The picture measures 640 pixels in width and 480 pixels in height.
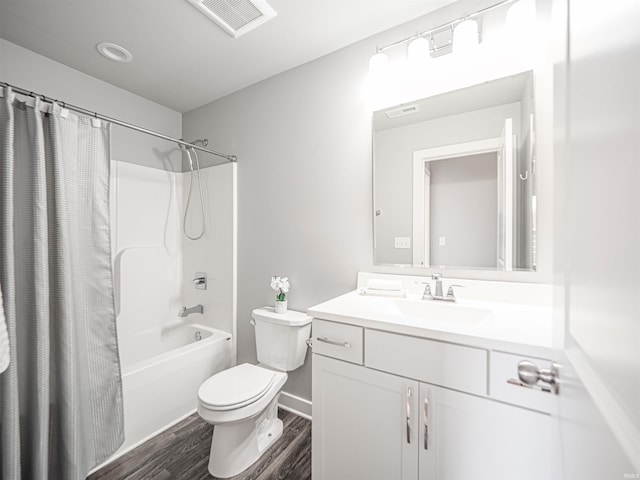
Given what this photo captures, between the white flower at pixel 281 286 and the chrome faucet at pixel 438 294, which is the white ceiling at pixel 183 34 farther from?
the white flower at pixel 281 286

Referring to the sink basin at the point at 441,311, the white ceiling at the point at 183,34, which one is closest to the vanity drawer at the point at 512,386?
the sink basin at the point at 441,311

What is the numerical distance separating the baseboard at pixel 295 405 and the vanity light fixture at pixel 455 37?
2.12 m

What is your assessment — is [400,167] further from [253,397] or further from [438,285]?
[253,397]

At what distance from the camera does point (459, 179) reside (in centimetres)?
141

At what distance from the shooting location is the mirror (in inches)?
50.3

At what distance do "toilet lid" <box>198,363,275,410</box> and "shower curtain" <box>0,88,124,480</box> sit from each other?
0.51m

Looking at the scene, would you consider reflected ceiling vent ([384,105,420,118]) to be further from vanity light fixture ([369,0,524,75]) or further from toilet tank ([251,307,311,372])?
toilet tank ([251,307,311,372])

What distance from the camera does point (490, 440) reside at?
852 mm

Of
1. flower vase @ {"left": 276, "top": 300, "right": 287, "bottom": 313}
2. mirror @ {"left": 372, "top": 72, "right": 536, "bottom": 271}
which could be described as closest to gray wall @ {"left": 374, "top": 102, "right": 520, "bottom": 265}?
mirror @ {"left": 372, "top": 72, "right": 536, "bottom": 271}

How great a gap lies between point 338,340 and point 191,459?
3.90ft

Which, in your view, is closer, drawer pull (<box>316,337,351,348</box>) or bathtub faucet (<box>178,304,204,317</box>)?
drawer pull (<box>316,337,351,348</box>)

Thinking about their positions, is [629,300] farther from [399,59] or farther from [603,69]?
[399,59]

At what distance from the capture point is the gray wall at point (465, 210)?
1345mm

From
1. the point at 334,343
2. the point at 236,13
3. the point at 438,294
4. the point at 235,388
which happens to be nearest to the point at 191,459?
the point at 235,388
